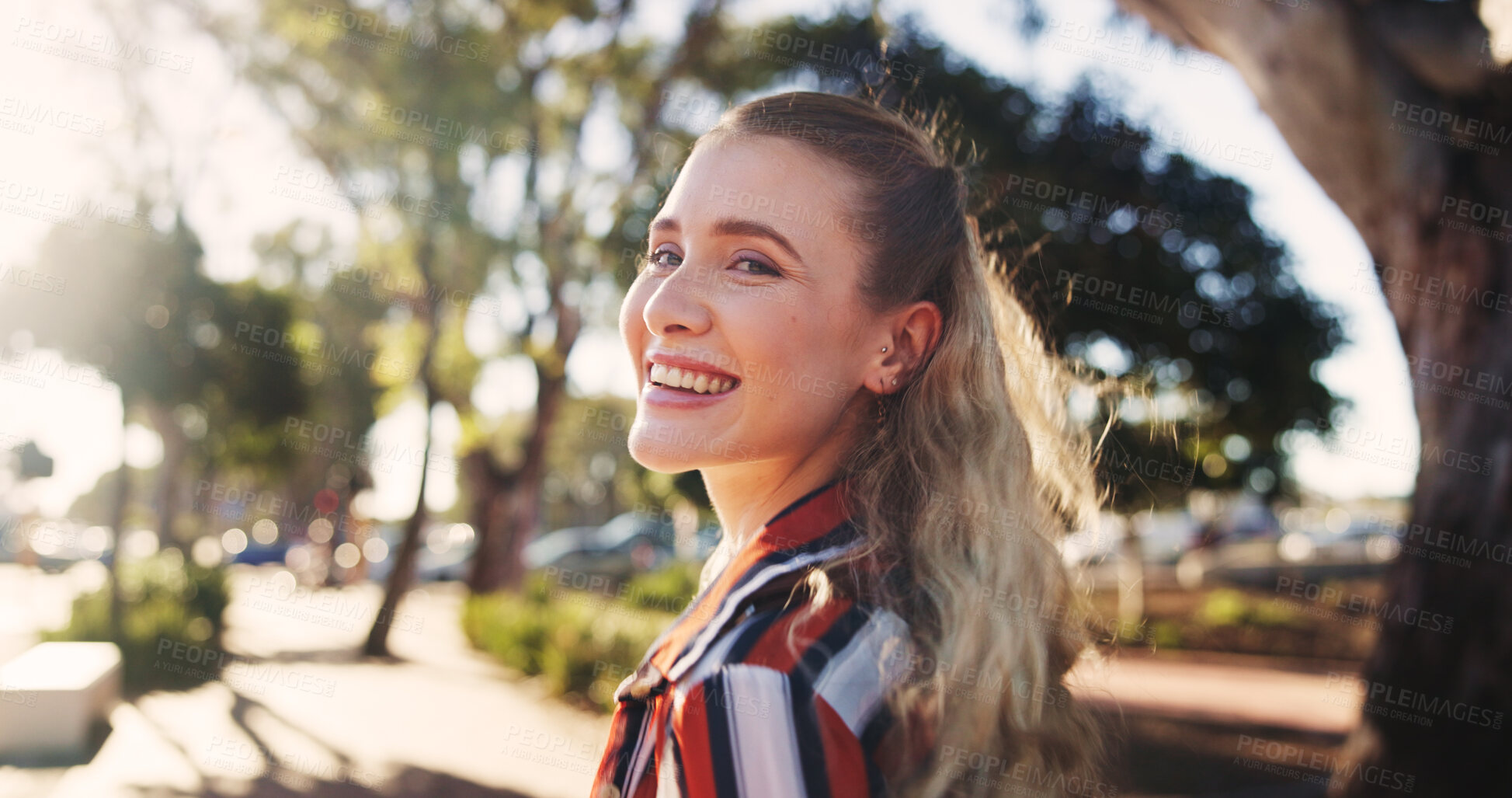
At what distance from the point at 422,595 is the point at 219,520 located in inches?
1303

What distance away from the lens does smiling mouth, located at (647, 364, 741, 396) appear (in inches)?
68.4

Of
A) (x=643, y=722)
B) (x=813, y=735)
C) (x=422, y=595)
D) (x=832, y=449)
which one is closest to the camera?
(x=813, y=735)

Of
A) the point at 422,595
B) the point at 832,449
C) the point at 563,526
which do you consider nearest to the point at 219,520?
the point at 563,526

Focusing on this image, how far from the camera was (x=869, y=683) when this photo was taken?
1.25m

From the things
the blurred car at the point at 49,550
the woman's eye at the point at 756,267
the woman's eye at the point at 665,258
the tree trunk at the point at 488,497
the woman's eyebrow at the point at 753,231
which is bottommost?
the blurred car at the point at 49,550

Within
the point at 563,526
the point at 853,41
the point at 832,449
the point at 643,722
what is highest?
the point at 853,41

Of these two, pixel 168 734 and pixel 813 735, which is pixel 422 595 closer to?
pixel 168 734

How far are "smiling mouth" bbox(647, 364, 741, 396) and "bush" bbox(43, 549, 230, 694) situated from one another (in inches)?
455

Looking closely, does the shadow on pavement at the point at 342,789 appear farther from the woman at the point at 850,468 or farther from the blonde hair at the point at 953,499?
the woman at the point at 850,468

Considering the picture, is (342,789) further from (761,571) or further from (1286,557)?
(1286,557)

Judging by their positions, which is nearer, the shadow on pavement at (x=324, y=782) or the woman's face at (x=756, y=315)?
the woman's face at (x=756, y=315)

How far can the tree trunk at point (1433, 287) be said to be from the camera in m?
5.49

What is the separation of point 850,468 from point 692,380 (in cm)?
33

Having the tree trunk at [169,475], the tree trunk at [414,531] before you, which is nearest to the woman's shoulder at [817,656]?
the tree trunk at [414,531]
